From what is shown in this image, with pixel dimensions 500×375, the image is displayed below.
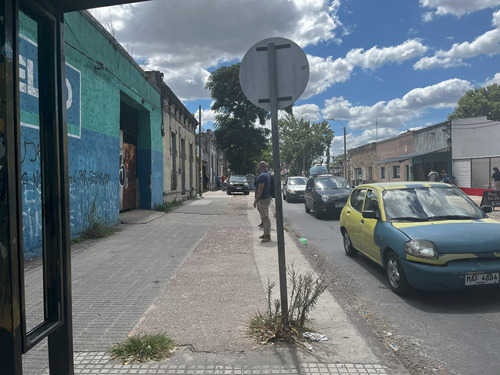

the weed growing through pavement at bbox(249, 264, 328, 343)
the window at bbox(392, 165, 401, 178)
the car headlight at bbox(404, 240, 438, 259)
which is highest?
the window at bbox(392, 165, 401, 178)

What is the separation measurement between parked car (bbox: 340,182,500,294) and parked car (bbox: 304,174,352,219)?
272 inches

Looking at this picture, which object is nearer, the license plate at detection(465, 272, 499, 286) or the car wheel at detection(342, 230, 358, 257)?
the license plate at detection(465, 272, 499, 286)

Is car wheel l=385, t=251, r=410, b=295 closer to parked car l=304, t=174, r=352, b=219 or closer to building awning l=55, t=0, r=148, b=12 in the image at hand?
building awning l=55, t=0, r=148, b=12

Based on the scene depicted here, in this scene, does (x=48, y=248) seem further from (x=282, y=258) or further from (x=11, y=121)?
(x=282, y=258)

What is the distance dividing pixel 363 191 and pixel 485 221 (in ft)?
7.02

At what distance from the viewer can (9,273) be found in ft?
5.24

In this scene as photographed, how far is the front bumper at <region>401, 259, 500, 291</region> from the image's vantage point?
4.52 m

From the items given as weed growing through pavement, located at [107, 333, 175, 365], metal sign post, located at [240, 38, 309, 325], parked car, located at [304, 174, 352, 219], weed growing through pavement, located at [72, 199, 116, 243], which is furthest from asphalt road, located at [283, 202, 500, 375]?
parked car, located at [304, 174, 352, 219]

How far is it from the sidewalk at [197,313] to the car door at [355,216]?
100 cm

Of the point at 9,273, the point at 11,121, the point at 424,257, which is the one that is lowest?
the point at 424,257

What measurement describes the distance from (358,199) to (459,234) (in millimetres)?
2574

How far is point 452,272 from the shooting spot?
452 centimetres

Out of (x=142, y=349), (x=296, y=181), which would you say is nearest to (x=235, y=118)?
(x=296, y=181)

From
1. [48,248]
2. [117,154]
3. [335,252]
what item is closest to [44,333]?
[48,248]
